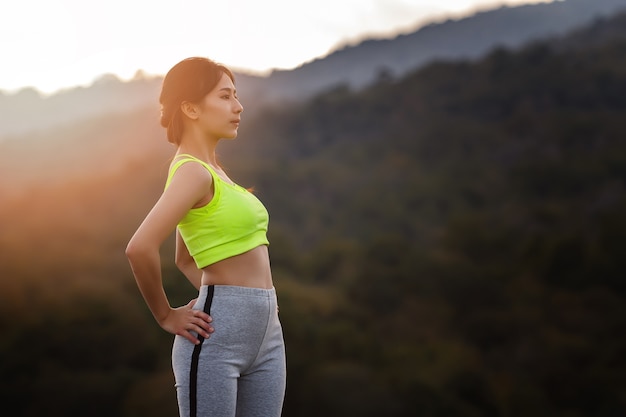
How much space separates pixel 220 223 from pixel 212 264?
92mm

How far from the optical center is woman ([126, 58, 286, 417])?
4.97ft

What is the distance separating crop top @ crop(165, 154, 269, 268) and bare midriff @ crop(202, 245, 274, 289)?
0.7 inches

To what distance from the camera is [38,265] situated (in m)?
26.6

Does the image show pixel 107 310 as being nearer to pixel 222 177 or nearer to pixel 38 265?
pixel 38 265

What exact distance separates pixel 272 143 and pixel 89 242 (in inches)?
850

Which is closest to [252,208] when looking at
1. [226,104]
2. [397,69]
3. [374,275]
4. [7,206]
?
[226,104]

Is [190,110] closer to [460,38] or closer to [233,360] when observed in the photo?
[233,360]

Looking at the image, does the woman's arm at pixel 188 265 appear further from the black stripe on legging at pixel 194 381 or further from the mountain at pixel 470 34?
the mountain at pixel 470 34

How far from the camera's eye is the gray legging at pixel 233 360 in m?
1.52

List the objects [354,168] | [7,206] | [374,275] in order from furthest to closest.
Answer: [354,168]
[374,275]
[7,206]

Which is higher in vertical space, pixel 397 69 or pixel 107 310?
pixel 397 69

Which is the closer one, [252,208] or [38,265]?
[252,208]

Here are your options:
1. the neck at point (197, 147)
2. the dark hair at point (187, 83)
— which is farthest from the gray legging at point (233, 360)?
the dark hair at point (187, 83)

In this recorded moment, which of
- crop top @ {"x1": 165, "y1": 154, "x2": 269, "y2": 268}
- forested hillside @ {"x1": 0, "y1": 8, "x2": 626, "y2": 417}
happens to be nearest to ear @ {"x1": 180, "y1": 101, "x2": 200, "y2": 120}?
crop top @ {"x1": 165, "y1": 154, "x2": 269, "y2": 268}
